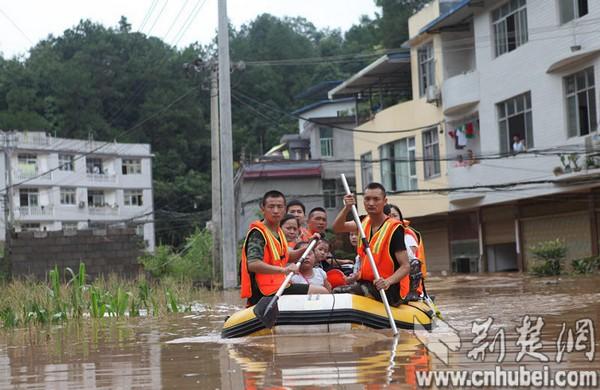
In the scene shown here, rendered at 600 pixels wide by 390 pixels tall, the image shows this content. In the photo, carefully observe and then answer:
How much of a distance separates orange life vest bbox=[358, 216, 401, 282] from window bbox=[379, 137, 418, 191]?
1133 inches

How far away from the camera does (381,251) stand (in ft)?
39.7

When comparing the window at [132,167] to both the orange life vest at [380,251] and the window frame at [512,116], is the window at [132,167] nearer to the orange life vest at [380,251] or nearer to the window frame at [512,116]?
the window frame at [512,116]

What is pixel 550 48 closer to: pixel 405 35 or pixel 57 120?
pixel 405 35

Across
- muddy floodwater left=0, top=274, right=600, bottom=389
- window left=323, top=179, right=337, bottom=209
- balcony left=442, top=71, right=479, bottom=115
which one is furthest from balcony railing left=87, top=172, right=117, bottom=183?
muddy floodwater left=0, top=274, right=600, bottom=389

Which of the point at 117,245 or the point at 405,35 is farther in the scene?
the point at 405,35

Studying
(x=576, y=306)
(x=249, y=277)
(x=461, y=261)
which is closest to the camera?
(x=249, y=277)

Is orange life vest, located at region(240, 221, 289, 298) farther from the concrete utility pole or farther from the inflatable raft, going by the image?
the concrete utility pole

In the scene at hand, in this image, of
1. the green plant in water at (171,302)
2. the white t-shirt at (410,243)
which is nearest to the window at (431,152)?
the green plant in water at (171,302)

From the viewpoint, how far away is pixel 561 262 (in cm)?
2994

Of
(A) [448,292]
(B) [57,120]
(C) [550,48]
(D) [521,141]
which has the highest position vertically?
(B) [57,120]

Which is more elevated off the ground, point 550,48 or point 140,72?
point 140,72

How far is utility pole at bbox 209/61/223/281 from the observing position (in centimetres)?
3328

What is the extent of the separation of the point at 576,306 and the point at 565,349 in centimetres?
659

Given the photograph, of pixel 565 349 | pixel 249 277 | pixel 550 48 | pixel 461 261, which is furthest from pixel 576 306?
pixel 461 261
